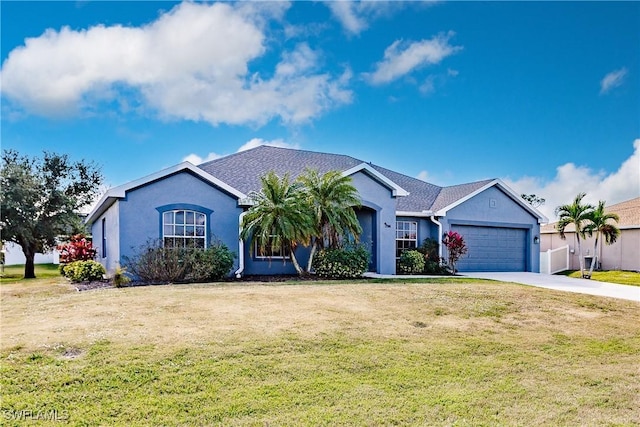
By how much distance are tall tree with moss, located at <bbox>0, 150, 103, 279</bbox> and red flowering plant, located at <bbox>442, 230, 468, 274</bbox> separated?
1951cm

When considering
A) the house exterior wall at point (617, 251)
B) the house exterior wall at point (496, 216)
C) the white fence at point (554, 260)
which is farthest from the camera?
the white fence at point (554, 260)

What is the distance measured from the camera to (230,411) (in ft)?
16.5

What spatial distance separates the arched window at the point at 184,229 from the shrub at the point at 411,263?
832cm

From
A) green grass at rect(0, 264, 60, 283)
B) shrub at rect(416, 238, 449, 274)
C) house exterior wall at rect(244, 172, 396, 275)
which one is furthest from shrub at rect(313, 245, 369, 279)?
green grass at rect(0, 264, 60, 283)

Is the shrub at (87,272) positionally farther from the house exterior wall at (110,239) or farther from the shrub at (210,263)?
the shrub at (210,263)

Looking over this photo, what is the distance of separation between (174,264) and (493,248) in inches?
602

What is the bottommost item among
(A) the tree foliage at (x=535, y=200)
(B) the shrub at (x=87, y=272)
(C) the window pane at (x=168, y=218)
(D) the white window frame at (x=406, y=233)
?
(B) the shrub at (x=87, y=272)

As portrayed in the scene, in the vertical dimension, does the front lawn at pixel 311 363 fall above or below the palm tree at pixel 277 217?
below

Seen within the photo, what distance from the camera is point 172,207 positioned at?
1628 centimetres

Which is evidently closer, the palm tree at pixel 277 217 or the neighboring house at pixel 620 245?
the palm tree at pixel 277 217

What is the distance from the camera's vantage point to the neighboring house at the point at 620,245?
2644 cm

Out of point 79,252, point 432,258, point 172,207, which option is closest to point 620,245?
point 432,258

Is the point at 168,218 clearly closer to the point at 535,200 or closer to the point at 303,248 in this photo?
the point at 303,248

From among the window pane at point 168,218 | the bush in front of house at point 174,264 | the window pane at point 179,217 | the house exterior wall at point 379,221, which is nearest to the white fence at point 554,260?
the house exterior wall at point 379,221
